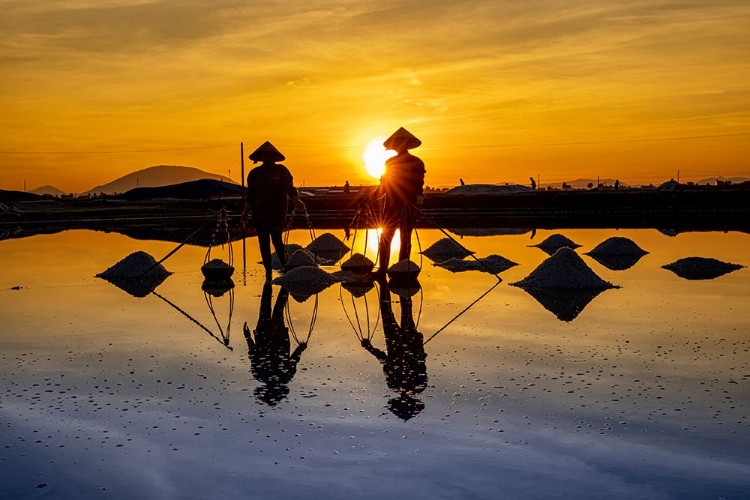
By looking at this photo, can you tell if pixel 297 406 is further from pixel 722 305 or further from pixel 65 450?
pixel 722 305

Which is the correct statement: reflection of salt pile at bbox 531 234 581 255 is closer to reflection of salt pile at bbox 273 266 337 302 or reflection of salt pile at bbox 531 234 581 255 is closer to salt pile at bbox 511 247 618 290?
salt pile at bbox 511 247 618 290

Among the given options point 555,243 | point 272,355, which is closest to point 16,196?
point 555,243

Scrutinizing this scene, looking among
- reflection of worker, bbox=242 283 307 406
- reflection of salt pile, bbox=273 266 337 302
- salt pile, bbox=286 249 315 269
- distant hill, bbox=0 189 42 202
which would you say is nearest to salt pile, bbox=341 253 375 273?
salt pile, bbox=286 249 315 269

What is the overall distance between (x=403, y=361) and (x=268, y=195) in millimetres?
6368

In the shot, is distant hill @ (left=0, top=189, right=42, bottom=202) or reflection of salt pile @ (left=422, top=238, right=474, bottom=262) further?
distant hill @ (left=0, top=189, right=42, bottom=202)

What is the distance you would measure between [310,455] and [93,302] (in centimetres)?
671

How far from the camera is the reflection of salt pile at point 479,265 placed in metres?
14.0

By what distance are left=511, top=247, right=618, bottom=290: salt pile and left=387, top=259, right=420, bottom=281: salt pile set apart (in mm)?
1596

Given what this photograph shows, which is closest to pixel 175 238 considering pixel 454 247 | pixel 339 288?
pixel 454 247

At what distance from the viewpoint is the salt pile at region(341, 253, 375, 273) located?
518 inches

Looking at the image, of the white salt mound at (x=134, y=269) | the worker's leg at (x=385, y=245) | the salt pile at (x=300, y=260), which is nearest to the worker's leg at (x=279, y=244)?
the salt pile at (x=300, y=260)

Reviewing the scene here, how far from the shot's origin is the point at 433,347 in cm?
715

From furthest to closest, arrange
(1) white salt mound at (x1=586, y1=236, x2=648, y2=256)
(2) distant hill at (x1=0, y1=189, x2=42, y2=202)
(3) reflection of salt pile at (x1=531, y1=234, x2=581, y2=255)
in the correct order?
(2) distant hill at (x1=0, y1=189, x2=42, y2=202), (3) reflection of salt pile at (x1=531, y1=234, x2=581, y2=255), (1) white salt mound at (x1=586, y1=236, x2=648, y2=256)

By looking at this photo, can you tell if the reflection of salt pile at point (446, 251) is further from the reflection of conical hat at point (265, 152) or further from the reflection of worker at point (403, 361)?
the reflection of worker at point (403, 361)
